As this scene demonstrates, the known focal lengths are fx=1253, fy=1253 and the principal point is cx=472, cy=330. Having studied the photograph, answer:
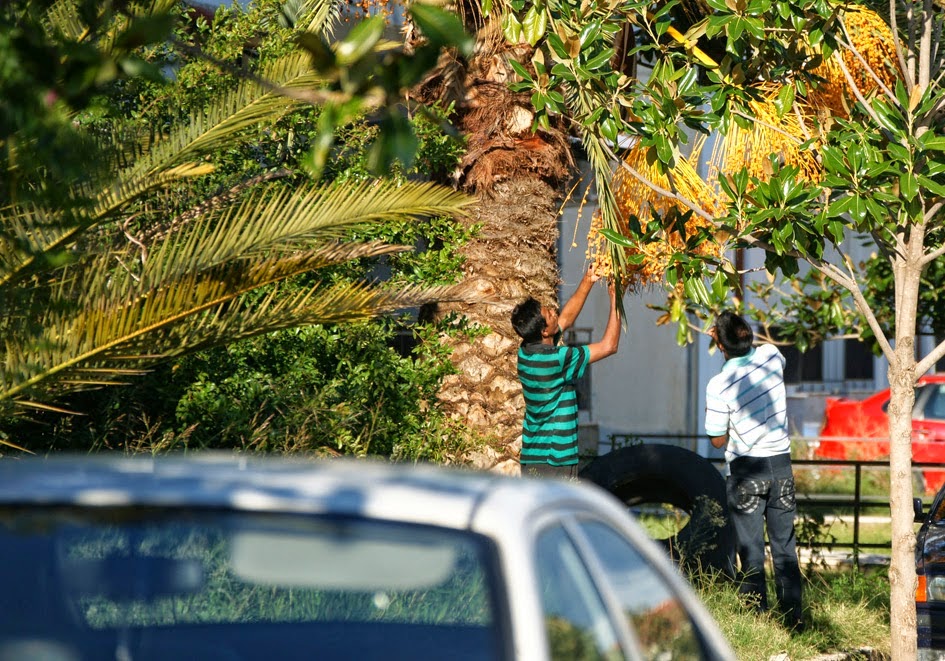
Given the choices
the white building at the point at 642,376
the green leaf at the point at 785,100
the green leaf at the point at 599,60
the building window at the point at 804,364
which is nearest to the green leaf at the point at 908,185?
the green leaf at the point at 785,100

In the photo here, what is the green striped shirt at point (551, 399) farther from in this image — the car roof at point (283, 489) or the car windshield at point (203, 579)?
the car roof at point (283, 489)

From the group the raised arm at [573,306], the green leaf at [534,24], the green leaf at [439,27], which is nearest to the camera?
the green leaf at [439,27]

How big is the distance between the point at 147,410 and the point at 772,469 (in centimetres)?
362

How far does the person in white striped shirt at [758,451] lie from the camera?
736 cm

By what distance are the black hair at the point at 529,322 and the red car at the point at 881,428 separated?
8720mm

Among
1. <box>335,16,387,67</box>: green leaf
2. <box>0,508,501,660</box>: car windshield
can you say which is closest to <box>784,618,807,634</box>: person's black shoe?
<box>0,508,501,660</box>: car windshield

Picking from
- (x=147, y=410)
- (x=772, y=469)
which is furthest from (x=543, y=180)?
(x=147, y=410)

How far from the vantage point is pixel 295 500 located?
2.21 meters

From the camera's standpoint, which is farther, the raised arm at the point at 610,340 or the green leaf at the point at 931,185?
the raised arm at the point at 610,340

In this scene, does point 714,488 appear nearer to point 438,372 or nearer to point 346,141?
point 438,372

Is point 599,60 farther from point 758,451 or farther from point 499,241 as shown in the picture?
point 758,451

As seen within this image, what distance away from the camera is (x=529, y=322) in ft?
23.4

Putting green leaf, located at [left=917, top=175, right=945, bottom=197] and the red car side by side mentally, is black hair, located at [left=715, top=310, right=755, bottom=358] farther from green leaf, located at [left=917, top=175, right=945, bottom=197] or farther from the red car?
the red car

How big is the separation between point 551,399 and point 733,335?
120cm
